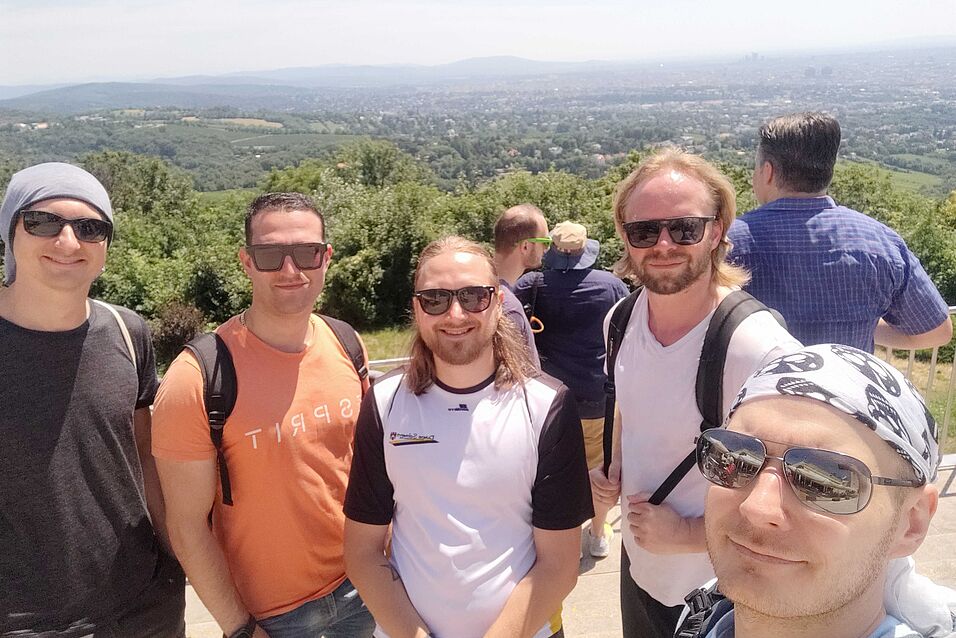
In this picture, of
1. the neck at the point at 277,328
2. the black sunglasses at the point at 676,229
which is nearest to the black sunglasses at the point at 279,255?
the neck at the point at 277,328

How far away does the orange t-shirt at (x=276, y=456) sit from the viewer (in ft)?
6.39

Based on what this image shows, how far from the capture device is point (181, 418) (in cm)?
191

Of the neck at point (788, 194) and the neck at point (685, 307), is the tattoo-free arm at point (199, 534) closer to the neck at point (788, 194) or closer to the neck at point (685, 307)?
the neck at point (685, 307)

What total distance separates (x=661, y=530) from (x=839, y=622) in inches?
31.7

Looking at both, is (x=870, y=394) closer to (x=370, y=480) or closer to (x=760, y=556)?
(x=760, y=556)

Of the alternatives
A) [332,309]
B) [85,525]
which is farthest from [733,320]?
[332,309]

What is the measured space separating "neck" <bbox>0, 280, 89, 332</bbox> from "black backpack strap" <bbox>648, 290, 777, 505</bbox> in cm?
190

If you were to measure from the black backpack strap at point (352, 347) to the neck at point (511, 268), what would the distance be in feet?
5.39

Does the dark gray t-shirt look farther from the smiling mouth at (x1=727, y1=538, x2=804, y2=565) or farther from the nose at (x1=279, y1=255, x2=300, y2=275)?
the smiling mouth at (x1=727, y1=538, x2=804, y2=565)

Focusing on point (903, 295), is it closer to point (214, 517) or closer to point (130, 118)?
point (214, 517)

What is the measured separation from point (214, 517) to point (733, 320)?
179cm

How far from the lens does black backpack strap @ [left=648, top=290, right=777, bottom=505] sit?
5.75 feet

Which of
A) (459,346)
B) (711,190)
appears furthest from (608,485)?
(711,190)

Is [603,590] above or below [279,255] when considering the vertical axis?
below
